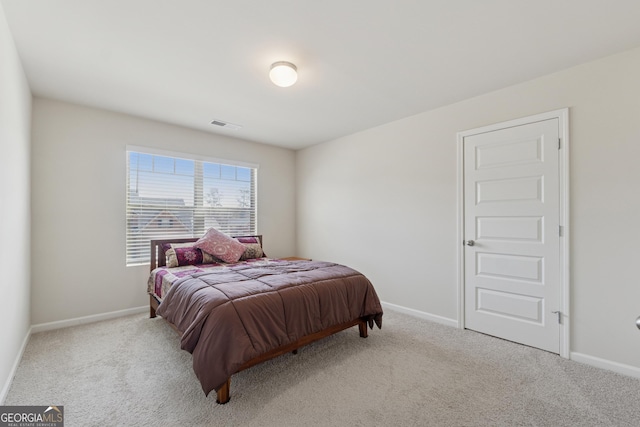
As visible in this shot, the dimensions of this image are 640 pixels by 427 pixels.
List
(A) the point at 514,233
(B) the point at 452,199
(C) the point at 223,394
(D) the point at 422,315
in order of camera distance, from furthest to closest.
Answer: (D) the point at 422,315 < (B) the point at 452,199 < (A) the point at 514,233 < (C) the point at 223,394

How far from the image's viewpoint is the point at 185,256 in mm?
3525

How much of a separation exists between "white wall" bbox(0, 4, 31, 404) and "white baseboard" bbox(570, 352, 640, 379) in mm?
4285

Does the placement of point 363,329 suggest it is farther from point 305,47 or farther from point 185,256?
point 305,47

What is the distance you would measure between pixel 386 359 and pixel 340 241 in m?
2.20

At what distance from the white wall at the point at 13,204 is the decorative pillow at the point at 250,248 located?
7.02ft

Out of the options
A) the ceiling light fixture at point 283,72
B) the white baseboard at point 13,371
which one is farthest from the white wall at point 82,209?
the ceiling light fixture at point 283,72

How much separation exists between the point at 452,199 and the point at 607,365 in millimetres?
1844

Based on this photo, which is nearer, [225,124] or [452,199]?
[452,199]

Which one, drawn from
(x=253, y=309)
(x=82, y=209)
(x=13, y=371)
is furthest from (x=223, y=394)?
(x=82, y=209)

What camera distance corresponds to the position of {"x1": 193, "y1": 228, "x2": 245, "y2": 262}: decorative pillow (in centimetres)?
369

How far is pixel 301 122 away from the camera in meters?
3.79

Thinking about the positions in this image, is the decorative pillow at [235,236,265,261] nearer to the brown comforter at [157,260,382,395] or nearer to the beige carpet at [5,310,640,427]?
the brown comforter at [157,260,382,395]

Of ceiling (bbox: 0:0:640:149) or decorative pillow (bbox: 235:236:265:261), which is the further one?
decorative pillow (bbox: 235:236:265:261)

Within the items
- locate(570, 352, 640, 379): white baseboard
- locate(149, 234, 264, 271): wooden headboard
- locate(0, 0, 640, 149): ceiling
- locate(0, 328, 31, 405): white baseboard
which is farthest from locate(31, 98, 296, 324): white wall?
locate(570, 352, 640, 379): white baseboard
